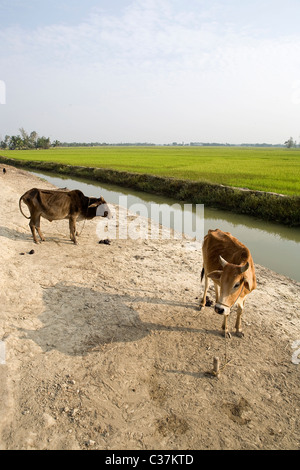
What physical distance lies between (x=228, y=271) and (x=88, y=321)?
7.98 ft

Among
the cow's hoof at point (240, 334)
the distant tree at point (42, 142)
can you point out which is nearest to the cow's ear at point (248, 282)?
the cow's hoof at point (240, 334)

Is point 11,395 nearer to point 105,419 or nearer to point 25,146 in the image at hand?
point 105,419

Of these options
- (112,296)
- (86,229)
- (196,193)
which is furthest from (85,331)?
(196,193)

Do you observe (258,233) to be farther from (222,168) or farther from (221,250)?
(222,168)

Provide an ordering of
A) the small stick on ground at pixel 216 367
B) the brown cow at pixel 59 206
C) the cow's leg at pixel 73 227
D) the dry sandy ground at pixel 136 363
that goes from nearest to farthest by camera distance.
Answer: the dry sandy ground at pixel 136 363 < the small stick on ground at pixel 216 367 < the brown cow at pixel 59 206 < the cow's leg at pixel 73 227

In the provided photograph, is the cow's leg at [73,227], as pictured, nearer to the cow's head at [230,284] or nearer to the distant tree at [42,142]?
the cow's head at [230,284]

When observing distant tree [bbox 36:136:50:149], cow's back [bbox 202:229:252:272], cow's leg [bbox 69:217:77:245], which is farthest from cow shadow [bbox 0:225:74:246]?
distant tree [bbox 36:136:50:149]

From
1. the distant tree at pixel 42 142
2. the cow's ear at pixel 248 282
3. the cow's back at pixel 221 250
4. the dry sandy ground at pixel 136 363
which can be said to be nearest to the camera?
the dry sandy ground at pixel 136 363

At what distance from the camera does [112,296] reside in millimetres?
5547

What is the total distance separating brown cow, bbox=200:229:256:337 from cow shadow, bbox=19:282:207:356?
974 millimetres

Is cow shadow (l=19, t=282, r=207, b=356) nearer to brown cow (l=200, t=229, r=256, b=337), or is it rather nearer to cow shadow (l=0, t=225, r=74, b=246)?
brown cow (l=200, t=229, r=256, b=337)

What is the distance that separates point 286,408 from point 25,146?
113518 mm

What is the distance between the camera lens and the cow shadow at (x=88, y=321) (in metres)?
4.23

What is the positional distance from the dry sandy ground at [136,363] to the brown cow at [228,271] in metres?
0.66
